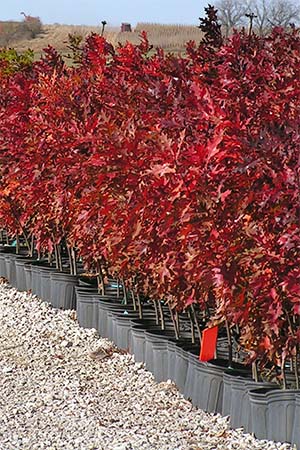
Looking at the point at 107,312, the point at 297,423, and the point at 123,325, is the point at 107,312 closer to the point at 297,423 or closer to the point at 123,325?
the point at 123,325

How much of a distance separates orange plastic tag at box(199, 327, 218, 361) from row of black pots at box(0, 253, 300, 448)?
0.04 m

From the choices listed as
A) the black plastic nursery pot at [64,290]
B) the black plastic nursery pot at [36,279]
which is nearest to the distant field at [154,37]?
the black plastic nursery pot at [36,279]

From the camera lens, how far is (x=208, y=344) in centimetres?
536

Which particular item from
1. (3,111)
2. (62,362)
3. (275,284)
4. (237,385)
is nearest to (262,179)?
(275,284)

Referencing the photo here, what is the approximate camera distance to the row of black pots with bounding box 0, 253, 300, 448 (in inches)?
187

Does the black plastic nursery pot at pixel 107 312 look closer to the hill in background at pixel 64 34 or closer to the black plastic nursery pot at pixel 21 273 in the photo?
the black plastic nursery pot at pixel 21 273

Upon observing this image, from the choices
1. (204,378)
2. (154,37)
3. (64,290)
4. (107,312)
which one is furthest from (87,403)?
(154,37)

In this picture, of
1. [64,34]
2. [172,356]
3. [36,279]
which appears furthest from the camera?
[64,34]

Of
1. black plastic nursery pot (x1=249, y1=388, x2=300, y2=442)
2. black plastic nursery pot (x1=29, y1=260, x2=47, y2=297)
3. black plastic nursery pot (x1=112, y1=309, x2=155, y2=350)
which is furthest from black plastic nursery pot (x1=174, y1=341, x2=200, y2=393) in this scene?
black plastic nursery pot (x1=29, y1=260, x2=47, y2=297)

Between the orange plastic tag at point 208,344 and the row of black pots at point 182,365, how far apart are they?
44 millimetres

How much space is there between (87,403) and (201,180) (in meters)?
1.52

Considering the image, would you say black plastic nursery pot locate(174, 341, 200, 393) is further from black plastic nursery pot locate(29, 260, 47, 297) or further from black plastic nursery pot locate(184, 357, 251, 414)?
black plastic nursery pot locate(29, 260, 47, 297)

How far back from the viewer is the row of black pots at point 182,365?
4738 mm

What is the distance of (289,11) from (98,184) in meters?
34.5
